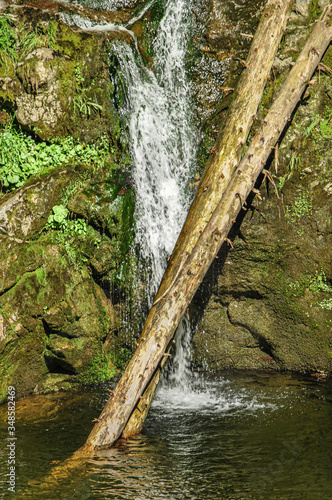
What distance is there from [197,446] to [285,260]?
2.63m

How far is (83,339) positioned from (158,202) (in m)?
2.01

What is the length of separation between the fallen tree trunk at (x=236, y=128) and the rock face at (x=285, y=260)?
275 mm

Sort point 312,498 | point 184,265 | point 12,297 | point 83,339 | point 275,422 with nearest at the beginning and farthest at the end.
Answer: point 312,498
point 275,422
point 184,265
point 12,297
point 83,339

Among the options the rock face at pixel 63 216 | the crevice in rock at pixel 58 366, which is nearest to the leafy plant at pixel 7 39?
the rock face at pixel 63 216

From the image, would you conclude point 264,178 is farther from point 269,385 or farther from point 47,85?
point 47,85

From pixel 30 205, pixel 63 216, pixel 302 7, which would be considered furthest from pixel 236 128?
pixel 30 205

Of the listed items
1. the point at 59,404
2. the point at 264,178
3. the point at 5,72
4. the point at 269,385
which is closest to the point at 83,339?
the point at 59,404

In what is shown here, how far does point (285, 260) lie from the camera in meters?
5.33

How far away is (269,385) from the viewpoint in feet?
16.1

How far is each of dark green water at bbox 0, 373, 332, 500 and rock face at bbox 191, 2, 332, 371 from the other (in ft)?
1.76

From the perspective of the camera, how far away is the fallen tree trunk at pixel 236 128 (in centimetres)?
468

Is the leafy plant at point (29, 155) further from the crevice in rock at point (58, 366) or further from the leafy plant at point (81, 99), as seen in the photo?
the crevice in rock at point (58, 366)

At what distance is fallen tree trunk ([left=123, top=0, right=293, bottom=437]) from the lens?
4676 mm

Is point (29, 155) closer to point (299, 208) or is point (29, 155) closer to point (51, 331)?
point (51, 331)
